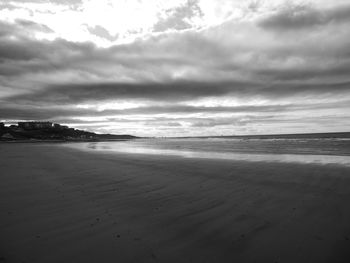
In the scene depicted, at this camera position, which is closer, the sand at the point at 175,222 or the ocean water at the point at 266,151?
the sand at the point at 175,222

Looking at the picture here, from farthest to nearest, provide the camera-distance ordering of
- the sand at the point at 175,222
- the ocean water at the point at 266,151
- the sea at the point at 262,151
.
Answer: the sea at the point at 262,151 → the ocean water at the point at 266,151 → the sand at the point at 175,222

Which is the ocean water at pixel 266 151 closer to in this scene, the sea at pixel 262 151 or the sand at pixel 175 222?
the sea at pixel 262 151

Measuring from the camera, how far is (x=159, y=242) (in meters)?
3.87

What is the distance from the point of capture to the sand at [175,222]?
11.6 ft

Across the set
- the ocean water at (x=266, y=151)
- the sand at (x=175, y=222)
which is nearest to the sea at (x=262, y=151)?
the ocean water at (x=266, y=151)

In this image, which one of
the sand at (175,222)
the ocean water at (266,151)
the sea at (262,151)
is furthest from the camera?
the sea at (262,151)

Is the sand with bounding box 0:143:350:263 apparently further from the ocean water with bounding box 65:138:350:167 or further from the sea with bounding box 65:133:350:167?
the sea with bounding box 65:133:350:167

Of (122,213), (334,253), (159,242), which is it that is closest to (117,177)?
(122,213)

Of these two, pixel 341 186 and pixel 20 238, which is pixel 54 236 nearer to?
pixel 20 238

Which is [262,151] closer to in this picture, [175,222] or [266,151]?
[266,151]

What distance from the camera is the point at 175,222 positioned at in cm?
477

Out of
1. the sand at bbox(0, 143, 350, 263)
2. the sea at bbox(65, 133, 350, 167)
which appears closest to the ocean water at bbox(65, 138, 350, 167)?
the sea at bbox(65, 133, 350, 167)

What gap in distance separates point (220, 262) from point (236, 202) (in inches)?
121

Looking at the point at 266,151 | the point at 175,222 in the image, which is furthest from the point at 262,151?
the point at 175,222
